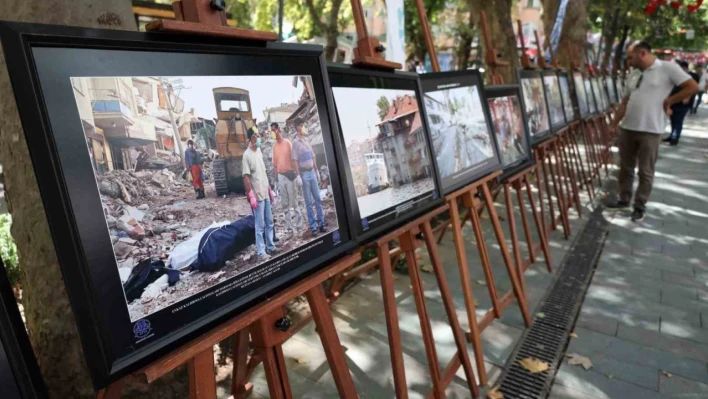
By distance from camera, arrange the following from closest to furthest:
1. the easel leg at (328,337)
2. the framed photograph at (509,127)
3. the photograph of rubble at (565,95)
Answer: the easel leg at (328,337), the framed photograph at (509,127), the photograph of rubble at (565,95)

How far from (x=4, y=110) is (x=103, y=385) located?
1478mm

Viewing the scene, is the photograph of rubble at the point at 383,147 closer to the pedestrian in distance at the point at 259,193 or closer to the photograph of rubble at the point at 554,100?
the pedestrian in distance at the point at 259,193

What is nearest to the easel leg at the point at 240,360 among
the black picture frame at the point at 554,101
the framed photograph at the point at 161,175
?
the framed photograph at the point at 161,175

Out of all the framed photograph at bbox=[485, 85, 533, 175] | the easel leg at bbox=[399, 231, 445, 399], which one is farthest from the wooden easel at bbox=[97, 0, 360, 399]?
the framed photograph at bbox=[485, 85, 533, 175]

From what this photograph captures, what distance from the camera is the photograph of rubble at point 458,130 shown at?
8.52 ft

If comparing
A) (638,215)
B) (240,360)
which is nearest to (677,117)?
(638,215)

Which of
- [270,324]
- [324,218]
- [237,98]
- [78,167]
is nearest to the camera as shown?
[78,167]

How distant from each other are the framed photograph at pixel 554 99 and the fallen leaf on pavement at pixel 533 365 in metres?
2.83

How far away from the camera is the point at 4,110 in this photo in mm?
1930

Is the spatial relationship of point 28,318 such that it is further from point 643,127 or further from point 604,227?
point 643,127

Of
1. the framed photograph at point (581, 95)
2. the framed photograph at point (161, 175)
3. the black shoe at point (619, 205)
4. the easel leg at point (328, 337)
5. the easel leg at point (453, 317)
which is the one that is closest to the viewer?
the framed photograph at point (161, 175)

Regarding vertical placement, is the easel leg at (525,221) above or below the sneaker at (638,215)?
above

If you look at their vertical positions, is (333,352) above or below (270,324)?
below

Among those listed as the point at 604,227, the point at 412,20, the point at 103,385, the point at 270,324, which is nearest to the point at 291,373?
Answer: the point at 270,324
